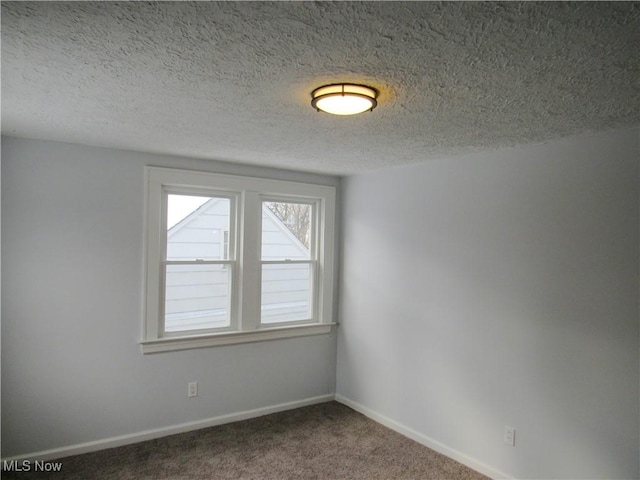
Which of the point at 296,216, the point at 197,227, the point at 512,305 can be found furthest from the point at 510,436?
the point at 197,227

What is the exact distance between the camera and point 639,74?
1.76 m

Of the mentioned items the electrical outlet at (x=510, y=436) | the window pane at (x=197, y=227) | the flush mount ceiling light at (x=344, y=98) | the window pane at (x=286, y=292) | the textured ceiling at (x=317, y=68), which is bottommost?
the electrical outlet at (x=510, y=436)

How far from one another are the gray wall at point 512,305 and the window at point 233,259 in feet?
1.89

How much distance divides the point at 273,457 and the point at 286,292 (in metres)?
1.57

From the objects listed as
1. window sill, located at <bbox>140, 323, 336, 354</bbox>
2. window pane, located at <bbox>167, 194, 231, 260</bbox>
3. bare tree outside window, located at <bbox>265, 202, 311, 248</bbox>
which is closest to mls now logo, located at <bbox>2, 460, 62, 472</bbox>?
window sill, located at <bbox>140, 323, 336, 354</bbox>

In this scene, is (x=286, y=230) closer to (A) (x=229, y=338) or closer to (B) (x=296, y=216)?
(B) (x=296, y=216)

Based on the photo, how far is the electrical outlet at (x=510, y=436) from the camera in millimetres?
3008

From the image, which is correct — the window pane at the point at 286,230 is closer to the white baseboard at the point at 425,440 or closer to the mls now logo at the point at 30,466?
the white baseboard at the point at 425,440

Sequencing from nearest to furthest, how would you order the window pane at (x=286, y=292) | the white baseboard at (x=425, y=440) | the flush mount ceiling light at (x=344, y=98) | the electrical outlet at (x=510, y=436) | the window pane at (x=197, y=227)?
1. the flush mount ceiling light at (x=344, y=98)
2. the electrical outlet at (x=510, y=436)
3. the white baseboard at (x=425, y=440)
4. the window pane at (x=197, y=227)
5. the window pane at (x=286, y=292)

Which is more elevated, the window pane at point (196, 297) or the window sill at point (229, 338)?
the window pane at point (196, 297)

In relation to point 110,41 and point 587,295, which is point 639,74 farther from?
point 110,41

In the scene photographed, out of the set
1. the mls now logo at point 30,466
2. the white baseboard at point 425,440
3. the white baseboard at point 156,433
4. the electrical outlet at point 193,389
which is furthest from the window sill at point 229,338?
the mls now logo at point 30,466

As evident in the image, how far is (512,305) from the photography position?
9.95 ft

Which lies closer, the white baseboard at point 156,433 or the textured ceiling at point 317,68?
the textured ceiling at point 317,68
